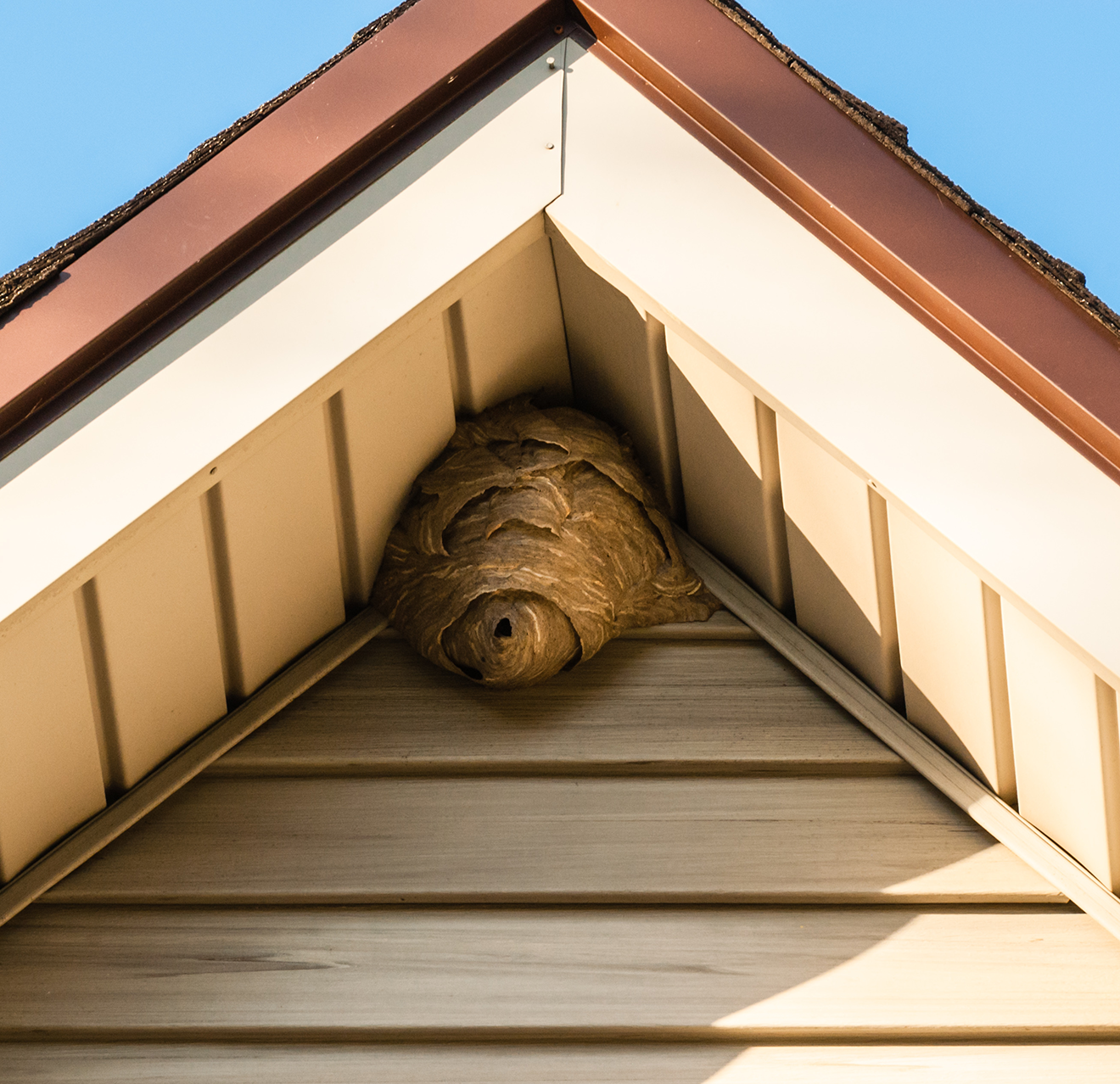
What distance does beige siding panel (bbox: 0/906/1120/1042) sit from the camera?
144cm

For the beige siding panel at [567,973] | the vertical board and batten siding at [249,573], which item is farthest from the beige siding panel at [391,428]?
the beige siding panel at [567,973]

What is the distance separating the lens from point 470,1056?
4.64 feet

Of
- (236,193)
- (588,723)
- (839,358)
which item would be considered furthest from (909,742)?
(236,193)

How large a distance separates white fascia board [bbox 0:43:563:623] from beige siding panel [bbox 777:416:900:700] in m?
0.54

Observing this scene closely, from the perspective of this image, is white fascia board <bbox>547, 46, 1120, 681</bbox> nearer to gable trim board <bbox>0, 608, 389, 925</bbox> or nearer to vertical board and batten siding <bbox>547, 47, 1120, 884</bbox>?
vertical board and batten siding <bbox>547, 47, 1120, 884</bbox>

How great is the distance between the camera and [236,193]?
1245 mm

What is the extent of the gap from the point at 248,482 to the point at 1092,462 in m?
1.10

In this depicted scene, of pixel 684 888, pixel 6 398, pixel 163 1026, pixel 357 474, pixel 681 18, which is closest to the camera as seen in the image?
pixel 6 398

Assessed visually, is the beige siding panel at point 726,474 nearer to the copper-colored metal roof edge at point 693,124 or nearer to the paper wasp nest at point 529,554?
the paper wasp nest at point 529,554

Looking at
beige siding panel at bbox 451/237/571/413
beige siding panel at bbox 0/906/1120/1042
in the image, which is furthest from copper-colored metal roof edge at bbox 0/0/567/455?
beige siding panel at bbox 0/906/1120/1042

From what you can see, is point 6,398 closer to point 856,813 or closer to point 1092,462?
point 1092,462

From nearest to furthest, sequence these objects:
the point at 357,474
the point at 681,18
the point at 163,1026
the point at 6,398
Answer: the point at 6,398, the point at 681,18, the point at 163,1026, the point at 357,474

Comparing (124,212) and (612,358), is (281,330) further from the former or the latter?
(612,358)

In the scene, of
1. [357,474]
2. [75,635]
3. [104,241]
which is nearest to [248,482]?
[357,474]
